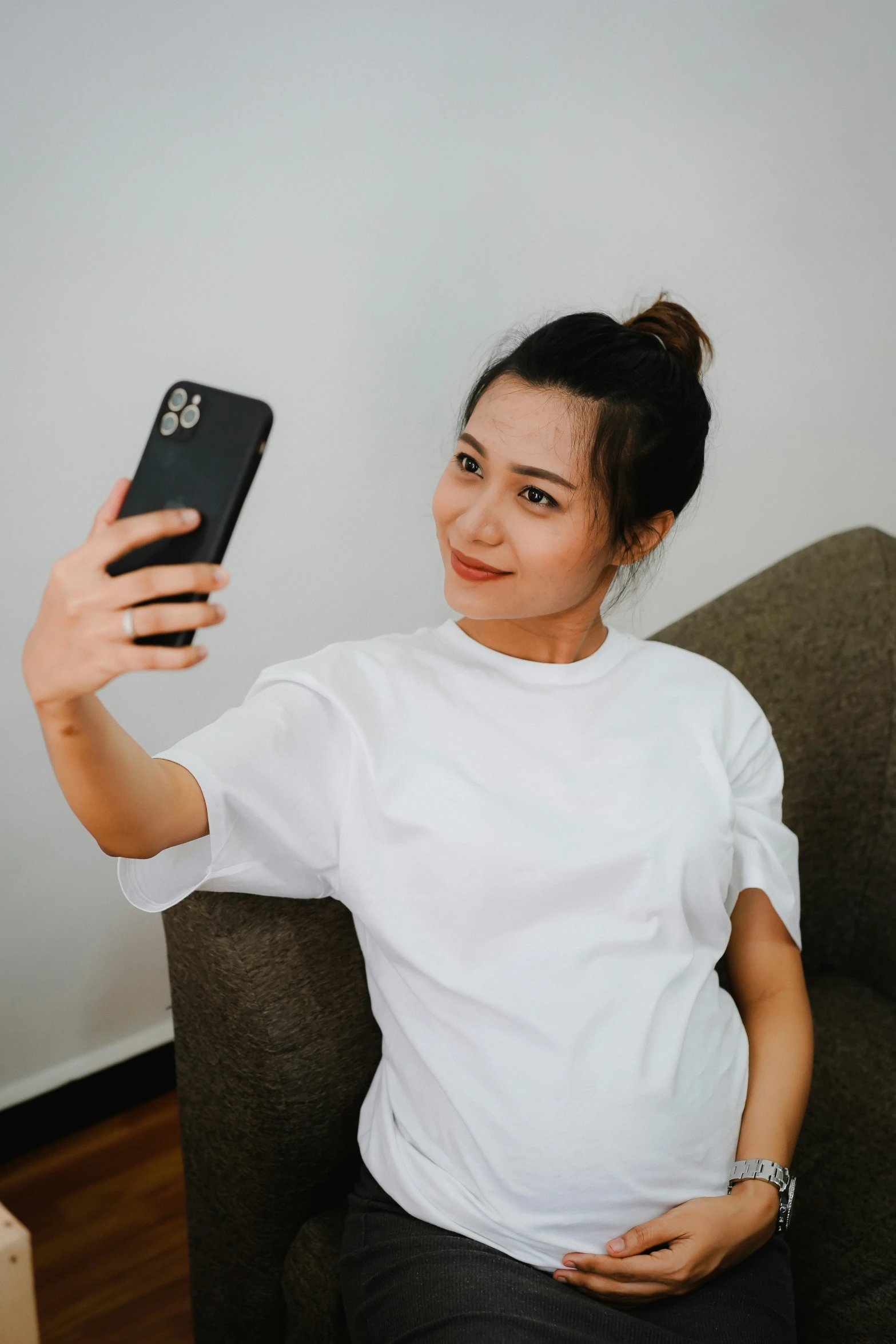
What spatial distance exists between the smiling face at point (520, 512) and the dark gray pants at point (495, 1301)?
56 centimetres

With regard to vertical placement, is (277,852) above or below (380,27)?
below

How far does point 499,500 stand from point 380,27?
2.41 ft

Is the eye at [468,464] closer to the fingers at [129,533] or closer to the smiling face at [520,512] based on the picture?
Answer: the smiling face at [520,512]

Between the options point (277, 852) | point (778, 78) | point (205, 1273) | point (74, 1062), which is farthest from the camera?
point (778, 78)

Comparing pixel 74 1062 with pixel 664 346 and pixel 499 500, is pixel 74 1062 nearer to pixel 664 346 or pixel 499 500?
pixel 499 500

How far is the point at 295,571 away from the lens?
1.45 meters

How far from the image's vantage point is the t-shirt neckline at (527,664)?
39.7 inches

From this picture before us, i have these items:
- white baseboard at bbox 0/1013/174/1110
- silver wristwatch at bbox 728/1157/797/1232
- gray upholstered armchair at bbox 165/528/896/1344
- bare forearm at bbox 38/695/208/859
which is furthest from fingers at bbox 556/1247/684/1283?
white baseboard at bbox 0/1013/174/1110

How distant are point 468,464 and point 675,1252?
2.41 feet

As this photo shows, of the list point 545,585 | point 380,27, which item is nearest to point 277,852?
point 545,585

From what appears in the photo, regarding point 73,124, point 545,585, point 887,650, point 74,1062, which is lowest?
point 74,1062

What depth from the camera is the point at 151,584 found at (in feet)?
1.83

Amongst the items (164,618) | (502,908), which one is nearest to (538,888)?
(502,908)

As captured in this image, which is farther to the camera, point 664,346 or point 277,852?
point 664,346
